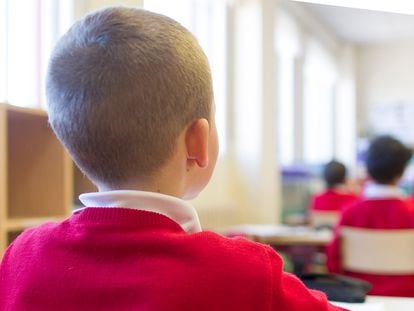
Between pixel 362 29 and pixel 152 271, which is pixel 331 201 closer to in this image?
pixel 362 29

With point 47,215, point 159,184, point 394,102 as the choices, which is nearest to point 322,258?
point 47,215

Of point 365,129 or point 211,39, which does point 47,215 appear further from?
point 365,129

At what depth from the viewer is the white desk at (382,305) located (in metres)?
0.84

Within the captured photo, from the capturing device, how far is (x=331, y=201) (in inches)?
147

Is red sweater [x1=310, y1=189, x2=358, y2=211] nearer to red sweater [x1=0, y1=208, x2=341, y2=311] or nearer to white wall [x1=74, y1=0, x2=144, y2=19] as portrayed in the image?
white wall [x1=74, y1=0, x2=144, y2=19]

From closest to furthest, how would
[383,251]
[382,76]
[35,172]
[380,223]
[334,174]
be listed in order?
[35,172] < [383,251] < [380,223] < [334,174] < [382,76]

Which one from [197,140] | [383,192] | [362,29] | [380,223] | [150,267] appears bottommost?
[380,223]

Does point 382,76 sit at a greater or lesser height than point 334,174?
greater

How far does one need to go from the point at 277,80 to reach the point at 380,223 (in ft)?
9.90

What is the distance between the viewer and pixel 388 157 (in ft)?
7.80

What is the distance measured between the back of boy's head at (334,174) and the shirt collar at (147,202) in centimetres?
334

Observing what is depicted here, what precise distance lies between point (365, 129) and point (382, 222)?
484 centimetres

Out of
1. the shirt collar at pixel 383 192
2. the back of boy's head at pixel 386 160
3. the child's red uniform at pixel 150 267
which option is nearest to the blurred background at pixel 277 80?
the child's red uniform at pixel 150 267

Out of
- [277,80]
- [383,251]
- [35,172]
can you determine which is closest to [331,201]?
[277,80]
